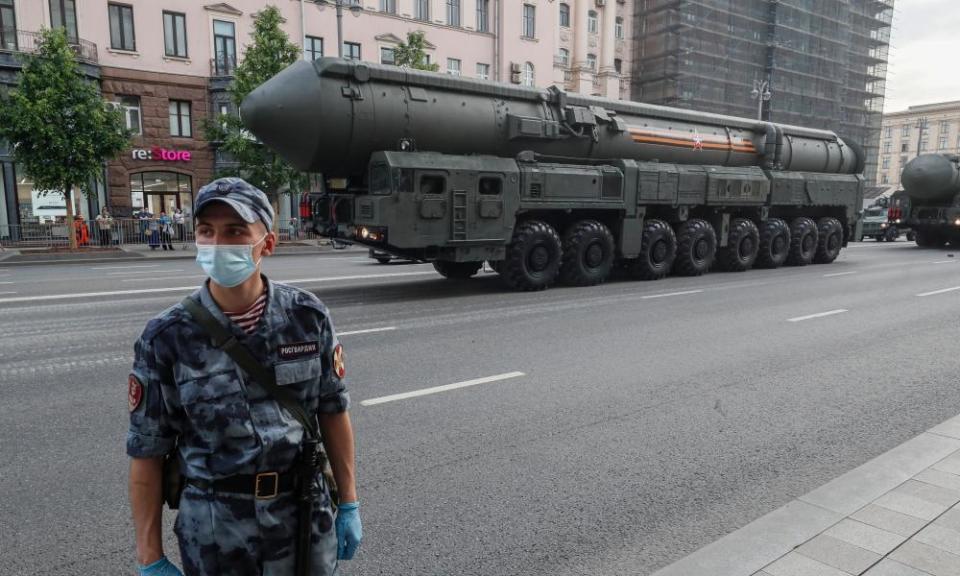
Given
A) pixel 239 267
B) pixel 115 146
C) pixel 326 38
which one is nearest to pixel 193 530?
pixel 239 267

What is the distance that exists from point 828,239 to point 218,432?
19.7 m

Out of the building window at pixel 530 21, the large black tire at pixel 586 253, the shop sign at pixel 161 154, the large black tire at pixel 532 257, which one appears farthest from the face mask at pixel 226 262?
the building window at pixel 530 21

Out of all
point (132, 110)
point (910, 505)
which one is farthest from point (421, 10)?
point (910, 505)

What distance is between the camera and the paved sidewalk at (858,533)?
292 centimetres

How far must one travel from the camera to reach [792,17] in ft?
181

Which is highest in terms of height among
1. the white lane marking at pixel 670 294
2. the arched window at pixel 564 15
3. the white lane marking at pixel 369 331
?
the arched window at pixel 564 15

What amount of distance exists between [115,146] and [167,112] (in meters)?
7.29

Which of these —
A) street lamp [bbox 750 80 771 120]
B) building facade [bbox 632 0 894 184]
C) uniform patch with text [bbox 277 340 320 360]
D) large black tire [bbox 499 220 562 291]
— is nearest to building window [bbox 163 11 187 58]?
large black tire [bbox 499 220 562 291]

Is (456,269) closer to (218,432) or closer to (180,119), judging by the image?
(218,432)

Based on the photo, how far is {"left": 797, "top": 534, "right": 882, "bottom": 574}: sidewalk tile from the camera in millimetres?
2916

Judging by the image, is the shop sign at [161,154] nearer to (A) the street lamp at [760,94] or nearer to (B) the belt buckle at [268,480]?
(A) the street lamp at [760,94]

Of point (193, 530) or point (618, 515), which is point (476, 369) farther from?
point (193, 530)

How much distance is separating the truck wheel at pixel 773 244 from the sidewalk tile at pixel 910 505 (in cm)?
1405

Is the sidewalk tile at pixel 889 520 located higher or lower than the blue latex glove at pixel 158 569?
lower
